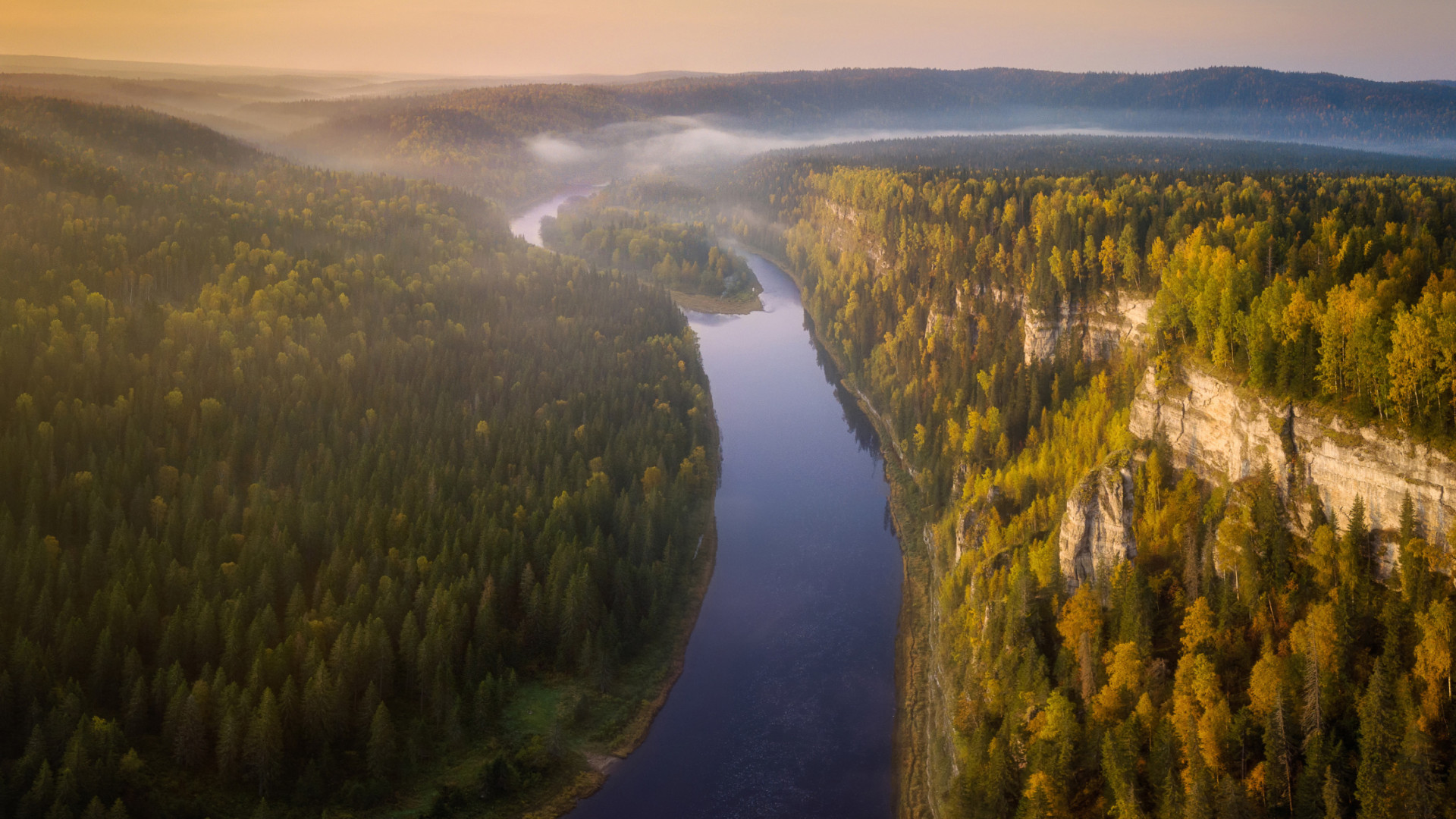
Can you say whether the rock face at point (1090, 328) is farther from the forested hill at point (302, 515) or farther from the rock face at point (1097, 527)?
the forested hill at point (302, 515)

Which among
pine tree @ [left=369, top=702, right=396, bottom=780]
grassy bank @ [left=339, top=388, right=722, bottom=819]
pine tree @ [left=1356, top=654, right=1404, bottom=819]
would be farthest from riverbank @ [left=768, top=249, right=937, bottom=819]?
pine tree @ [left=369, top=702, right=396, bottom=780]

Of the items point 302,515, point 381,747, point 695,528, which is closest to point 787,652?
point 695,528

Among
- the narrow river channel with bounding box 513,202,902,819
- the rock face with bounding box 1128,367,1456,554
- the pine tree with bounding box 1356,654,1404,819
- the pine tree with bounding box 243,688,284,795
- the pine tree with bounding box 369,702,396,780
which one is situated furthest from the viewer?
the narrow river channel with bounding box 513,202,902,819

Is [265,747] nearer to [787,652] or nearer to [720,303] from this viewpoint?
[787,652]

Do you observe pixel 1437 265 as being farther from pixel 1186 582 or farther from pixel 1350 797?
pixel 1350 797

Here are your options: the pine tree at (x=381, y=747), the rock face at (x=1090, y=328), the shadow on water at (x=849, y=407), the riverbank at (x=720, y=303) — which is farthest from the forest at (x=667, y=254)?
the pine tree at (x=381, y=747)

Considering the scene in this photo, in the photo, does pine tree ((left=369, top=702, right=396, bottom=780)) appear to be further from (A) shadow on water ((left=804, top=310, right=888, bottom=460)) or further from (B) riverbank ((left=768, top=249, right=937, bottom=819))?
(A) shadow on water ((left=804, top=310, right=888, bottom=460))

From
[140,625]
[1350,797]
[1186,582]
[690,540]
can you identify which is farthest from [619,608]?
[1350,797]
